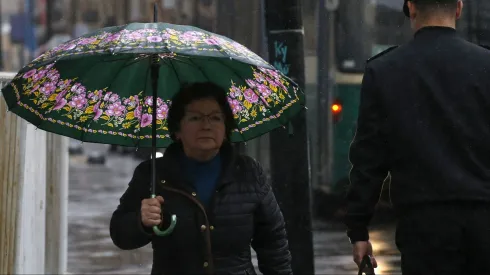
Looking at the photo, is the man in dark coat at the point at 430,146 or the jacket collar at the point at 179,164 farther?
the jacket collar at the point at 179,164

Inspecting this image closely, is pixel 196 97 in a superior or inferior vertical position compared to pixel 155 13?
inferior

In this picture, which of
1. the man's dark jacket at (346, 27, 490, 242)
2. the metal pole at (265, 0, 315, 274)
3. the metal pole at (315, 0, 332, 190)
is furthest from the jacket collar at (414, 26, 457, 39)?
the metal pole at (315, 0, 332, 190)

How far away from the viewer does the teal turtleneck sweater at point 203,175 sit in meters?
3.80

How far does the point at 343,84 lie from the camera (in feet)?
51.8

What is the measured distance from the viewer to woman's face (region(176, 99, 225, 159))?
3867mm

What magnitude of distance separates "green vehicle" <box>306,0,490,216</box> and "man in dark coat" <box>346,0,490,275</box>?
11.3 meters

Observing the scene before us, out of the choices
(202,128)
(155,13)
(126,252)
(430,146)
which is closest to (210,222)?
(202,128)

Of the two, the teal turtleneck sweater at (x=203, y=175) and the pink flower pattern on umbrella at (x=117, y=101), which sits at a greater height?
the pink flower pattern on umbrella at (x=117, y=101)

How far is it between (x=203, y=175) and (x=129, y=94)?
92cm

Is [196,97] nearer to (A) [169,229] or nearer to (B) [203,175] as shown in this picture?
(B) [203,175]

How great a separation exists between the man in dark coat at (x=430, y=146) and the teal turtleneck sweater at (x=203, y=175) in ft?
1.79

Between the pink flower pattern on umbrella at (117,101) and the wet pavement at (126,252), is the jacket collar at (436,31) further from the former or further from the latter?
the wet pavement at (126,252)

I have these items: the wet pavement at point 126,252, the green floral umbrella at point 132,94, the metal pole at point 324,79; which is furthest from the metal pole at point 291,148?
the metal pole at point 324,79

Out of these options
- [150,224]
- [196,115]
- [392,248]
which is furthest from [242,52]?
[392,248]
